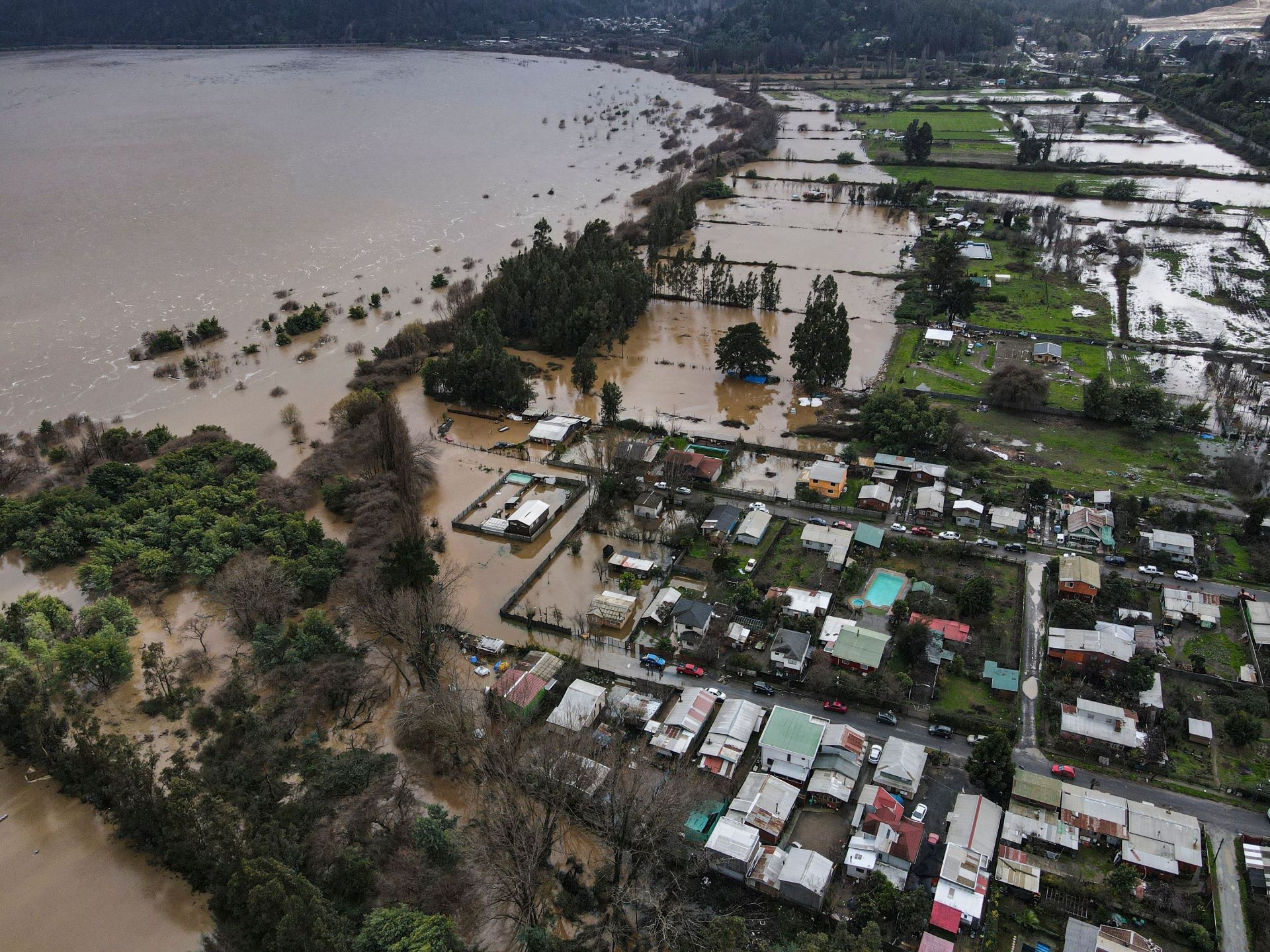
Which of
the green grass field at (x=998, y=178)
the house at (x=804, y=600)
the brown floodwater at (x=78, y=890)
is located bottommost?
the brown floodwater at (x=78, y=890)

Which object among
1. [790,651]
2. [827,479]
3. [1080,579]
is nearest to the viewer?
[790,651]

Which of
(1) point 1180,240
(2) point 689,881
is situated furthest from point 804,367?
(1) point 1180,240

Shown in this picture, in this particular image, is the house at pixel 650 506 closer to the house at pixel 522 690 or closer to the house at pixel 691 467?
the house at pixel 691 467

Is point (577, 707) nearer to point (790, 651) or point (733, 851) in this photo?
point (733, 851)

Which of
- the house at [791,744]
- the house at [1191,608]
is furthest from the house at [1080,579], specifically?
the house at [791,744]

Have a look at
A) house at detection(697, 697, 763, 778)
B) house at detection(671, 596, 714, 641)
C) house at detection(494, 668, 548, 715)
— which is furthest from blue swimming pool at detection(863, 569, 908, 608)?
house at detection(494, 668, 548, 715)

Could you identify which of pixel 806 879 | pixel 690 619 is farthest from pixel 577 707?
pixel 806 879

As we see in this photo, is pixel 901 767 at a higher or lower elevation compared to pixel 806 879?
higher
